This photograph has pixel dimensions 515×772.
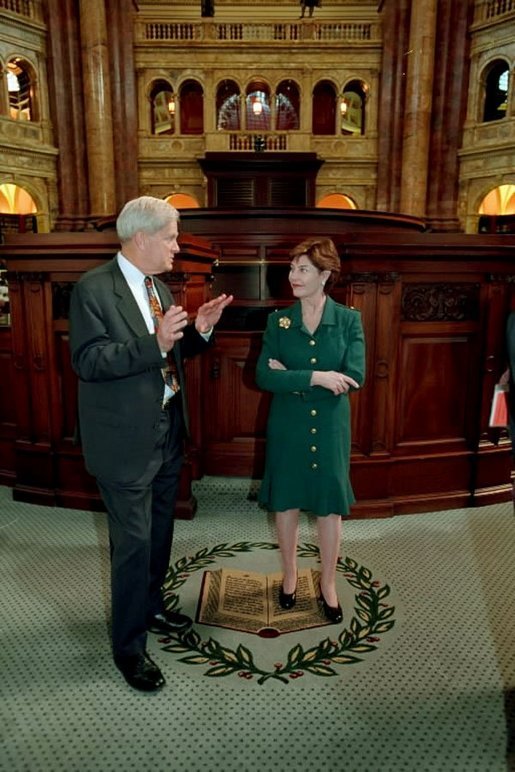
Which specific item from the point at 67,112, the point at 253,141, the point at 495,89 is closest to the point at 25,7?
the point at 67,112

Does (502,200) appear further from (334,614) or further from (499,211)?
(334,614)

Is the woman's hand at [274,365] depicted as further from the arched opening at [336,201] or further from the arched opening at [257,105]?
the arched opening at [257,105]

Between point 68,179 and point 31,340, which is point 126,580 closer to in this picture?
point 31,340

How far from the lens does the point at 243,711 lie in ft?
6.24

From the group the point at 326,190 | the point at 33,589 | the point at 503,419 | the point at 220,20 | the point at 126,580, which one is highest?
the point at 220,20

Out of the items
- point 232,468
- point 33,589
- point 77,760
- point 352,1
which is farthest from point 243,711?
point 352,1

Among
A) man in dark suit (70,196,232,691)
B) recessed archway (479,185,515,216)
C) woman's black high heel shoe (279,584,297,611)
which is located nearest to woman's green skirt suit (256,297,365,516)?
man in dark suit (70,196,232,691)

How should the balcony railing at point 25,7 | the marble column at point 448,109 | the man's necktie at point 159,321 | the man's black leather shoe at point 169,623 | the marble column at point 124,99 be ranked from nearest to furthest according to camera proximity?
1. the man's necktie at point 159,321
2. the man's black leather shoe at point 169,623
3. the balcony railing at point 25,7
4. the marble column at point 448,109
5. the marble column at point 124,99

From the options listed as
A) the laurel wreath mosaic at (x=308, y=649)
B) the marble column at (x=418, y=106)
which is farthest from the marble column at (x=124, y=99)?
the laurel wreath mosaic at (x=308, y=649)

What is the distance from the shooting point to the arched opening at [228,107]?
1761cm

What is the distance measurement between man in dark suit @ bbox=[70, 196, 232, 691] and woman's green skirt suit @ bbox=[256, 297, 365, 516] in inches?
13.3

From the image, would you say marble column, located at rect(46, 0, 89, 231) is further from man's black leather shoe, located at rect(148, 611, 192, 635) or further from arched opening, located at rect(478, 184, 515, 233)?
man's black leather shoe, located at rect(148, 611, 192, 635)

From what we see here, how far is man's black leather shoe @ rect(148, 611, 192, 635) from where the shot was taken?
2.31m

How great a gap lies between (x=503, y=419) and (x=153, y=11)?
19.5 m
